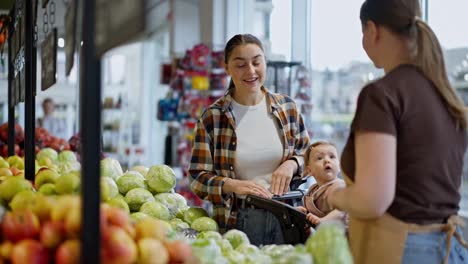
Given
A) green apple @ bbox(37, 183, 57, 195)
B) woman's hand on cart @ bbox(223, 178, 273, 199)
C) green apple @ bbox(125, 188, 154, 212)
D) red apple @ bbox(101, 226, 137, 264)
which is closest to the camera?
red apple @ bbox(101, 226, 137, 264)

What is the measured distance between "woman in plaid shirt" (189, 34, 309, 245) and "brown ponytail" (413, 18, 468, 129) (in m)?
1.10

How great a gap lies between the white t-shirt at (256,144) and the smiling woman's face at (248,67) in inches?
4.3

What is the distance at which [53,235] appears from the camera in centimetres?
137

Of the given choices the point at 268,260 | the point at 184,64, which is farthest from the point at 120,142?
the point at 268,260

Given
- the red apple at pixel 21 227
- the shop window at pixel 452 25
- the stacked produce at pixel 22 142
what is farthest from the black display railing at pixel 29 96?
the shop window at pixel 452 25

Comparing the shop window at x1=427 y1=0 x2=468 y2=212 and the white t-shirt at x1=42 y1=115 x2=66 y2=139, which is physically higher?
the shop window at x1=427 y1=0 x2=468 y2=212

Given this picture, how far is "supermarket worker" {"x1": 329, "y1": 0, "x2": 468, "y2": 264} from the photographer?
174 centimetres

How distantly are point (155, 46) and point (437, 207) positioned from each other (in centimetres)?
1144

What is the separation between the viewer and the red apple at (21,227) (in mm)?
1430

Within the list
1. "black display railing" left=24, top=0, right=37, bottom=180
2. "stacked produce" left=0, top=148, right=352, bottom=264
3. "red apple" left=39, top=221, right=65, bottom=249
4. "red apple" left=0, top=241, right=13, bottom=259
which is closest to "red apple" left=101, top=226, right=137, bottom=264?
"stacked produce" left=0, top=148, right=352, bottom=264

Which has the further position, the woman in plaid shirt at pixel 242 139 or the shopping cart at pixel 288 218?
the woman in plaid shirt at pixel 242 139

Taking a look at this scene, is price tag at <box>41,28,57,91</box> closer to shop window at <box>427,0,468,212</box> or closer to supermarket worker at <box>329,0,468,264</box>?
supermarket worker at <box>329,0,468,264</box>

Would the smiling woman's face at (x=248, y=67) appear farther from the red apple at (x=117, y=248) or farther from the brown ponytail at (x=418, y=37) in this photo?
the red apple at (x=117, y=248)

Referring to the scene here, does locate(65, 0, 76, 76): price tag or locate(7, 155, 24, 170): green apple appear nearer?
locate(65, 0, 76, 76): price tag
